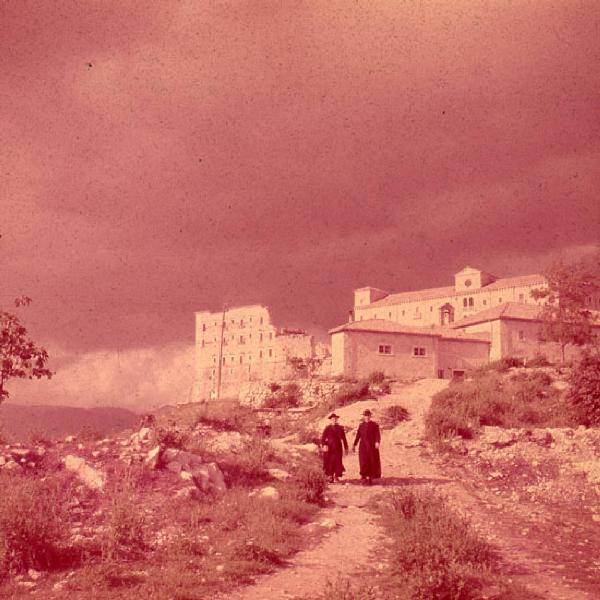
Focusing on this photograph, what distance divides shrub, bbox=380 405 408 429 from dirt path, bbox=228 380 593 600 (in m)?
7.25

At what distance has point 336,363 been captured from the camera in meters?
42.2

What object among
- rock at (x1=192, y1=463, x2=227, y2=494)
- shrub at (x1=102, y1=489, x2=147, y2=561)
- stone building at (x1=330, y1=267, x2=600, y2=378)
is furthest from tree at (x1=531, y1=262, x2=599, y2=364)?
shrub at (x1=102, y1=489, x2=147, y2=561)

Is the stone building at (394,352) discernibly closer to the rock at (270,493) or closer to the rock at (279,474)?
the rock at (279,474)

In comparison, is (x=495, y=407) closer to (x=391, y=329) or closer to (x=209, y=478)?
(x=209, y=478)

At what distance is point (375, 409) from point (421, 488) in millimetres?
15164

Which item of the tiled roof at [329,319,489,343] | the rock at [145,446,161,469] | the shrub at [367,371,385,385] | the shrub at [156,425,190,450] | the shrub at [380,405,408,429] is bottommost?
the rock at [145,446,161,469]

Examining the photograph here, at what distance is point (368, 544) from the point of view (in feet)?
31.2

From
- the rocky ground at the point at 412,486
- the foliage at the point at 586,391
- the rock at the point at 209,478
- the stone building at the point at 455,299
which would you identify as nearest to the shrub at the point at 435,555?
the rocky ground at the point at 412,486

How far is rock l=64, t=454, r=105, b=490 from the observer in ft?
39.1

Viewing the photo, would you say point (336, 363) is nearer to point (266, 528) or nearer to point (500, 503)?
point (500, 503)

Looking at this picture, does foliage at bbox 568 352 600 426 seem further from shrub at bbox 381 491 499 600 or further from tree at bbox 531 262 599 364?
tree at bbox 531 262 599 364

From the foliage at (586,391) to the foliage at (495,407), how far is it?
431mm

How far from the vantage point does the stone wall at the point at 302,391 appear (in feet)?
122

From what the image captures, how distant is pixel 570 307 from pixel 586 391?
20.7m
